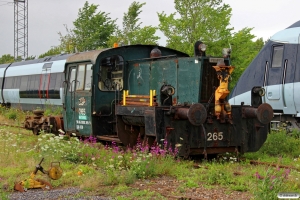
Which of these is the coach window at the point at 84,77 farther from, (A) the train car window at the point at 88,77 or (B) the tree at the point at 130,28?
(B) the tree at the point at 130,28

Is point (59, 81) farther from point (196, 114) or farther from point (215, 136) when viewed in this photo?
point (196, 114)

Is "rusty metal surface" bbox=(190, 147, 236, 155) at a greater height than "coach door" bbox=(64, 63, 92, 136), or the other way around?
"coach door" bbox=(64, 63, 92, 136)

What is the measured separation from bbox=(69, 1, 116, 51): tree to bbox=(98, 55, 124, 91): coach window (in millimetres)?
21120

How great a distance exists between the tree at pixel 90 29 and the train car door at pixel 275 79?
20.5 meters

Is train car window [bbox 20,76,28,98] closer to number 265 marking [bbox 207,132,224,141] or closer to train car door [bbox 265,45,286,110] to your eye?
train car door [bbox 265,45,286,110]

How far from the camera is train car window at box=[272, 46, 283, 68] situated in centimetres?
1302

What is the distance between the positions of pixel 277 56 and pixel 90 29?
2196 cm

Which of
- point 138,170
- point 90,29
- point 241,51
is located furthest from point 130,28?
point 138,170

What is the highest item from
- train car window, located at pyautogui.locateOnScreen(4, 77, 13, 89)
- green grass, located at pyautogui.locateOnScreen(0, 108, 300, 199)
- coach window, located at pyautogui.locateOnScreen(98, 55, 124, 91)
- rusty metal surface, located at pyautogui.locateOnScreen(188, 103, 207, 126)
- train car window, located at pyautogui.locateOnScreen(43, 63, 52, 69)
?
train car window, located at pyautogui.locateOnScreen(43, 63, 52, 69)

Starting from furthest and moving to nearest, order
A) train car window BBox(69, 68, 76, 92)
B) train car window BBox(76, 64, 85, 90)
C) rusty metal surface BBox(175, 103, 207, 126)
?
train car window BBox(69, 68, 76, 92)
train car window BBox(76, 64, 85, 90)
rusty metal surface BBox(175, 103, 207, 126)

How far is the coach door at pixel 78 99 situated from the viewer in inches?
440

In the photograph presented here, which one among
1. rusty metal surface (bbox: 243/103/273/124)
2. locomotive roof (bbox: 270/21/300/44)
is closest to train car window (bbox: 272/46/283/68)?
locomotive roof (bbox: 270/21/300/44)

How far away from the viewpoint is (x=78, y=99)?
1159 cm

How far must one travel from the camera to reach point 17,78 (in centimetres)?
2433
